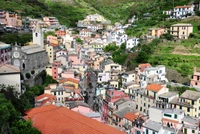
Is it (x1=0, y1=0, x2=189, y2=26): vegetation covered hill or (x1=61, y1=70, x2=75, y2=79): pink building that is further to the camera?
(x1=0, y1=0, x2=189, y2=26): vegetation covered hill

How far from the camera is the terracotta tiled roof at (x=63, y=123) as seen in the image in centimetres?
1962

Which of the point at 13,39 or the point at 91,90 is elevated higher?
the point at 13,39

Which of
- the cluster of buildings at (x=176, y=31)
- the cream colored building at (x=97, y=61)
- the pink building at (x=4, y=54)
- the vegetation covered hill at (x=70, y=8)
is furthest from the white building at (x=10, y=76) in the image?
the vegetation covered hill at (x=70, y=8)

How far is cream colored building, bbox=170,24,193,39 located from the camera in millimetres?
53500

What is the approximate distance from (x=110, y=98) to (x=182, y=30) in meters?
29.1

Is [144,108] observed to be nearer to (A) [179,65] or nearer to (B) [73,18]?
(A) [179,65]

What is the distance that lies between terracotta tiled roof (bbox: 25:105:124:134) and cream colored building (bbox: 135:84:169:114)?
1171 cm

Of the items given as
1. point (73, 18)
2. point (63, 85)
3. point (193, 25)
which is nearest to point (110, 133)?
point (63, 85)

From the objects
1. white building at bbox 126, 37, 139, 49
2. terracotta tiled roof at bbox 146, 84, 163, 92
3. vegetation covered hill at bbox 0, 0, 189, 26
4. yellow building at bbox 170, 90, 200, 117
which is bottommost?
yellow building at bbox 170, 90, 200, 117

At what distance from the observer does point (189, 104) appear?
28.7 metres

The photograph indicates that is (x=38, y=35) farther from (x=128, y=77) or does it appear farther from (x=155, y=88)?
(x=155, y=88)

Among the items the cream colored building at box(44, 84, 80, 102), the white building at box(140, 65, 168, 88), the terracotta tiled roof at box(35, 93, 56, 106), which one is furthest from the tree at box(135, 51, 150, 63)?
the terracotta tiled roof at box(35, 93, 56, 106)

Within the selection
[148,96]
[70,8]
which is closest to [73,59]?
[148,96]

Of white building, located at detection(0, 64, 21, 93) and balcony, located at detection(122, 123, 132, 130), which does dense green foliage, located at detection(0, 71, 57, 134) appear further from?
balcony, located at detection(122, 123, 132, 130)
